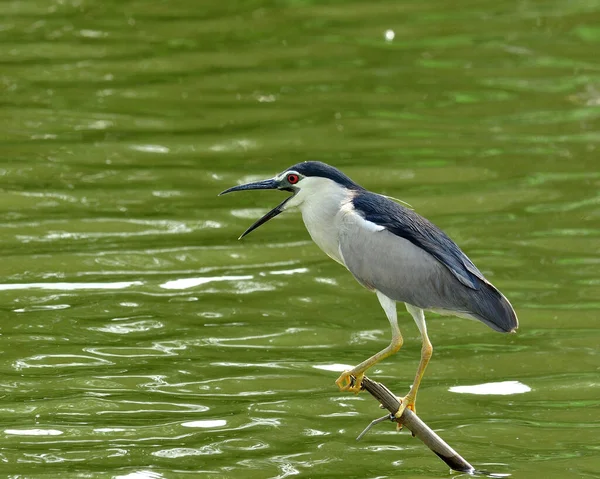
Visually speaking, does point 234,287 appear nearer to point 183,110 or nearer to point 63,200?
point 63,200

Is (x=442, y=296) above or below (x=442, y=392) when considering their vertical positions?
above

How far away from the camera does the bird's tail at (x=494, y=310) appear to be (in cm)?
662

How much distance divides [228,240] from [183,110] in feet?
9.15

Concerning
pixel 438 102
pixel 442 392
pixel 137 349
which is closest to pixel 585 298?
pixel 442 392

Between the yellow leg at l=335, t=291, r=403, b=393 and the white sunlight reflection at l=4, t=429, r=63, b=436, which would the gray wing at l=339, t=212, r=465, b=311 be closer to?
the yellow leg at l=335, t=291, r=403, b=393

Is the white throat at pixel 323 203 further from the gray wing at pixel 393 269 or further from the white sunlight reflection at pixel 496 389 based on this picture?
the white sunlight reflection at pixel 496 389

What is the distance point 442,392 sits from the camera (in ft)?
26.3

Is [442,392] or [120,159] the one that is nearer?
[442,392]

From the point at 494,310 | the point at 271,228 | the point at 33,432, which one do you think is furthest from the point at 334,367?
the point at 271,228

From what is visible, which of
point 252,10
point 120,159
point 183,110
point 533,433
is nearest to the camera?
point 533,433

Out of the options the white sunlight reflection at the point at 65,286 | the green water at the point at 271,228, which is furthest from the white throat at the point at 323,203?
the white sunlight reflection at the point at 65,286

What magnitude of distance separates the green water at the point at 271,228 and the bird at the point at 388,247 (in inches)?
36.8

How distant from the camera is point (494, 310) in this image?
664 cm

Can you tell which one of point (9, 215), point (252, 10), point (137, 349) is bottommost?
point (137, 349)
